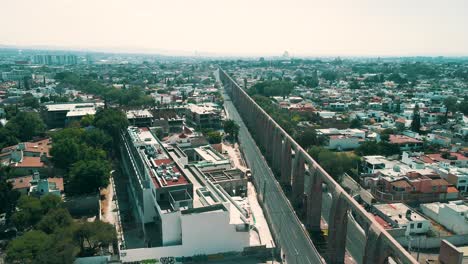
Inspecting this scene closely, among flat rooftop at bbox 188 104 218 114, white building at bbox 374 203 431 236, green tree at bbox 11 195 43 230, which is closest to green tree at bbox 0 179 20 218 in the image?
green tree at bbox 11 195 43 230

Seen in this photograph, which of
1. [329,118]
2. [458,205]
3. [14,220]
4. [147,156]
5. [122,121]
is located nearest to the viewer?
[14,220]

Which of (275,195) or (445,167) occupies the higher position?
(445,167)

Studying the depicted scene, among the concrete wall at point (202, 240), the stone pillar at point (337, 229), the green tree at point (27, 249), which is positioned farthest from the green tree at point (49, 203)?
the stone pillar at point (337, 229)

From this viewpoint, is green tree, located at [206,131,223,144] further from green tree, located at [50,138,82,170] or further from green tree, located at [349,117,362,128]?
green tree, located at [349,117,362,128]

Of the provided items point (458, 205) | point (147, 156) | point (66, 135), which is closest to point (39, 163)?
point (66, 135)

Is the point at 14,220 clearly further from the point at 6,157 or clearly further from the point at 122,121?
the point at 122,121

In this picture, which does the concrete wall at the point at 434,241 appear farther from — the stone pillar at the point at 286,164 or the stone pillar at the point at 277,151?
the stone pillar at the point at 277,151

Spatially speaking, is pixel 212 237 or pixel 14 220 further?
pixel 14 220

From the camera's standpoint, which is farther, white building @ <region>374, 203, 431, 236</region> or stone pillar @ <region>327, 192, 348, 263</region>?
white building @ <region>374, 203, 431, 236</region>
